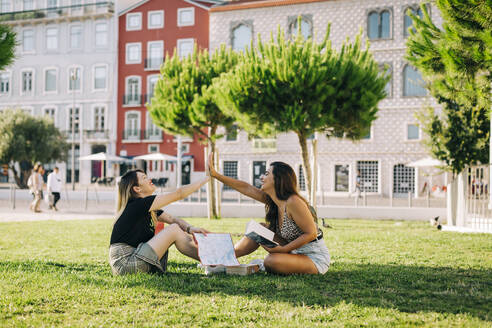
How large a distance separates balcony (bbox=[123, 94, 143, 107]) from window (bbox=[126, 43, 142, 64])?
2776mm

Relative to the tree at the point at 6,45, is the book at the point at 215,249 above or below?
below

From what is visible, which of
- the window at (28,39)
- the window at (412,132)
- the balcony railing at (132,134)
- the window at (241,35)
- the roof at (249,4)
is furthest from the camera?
the window at (28,39)

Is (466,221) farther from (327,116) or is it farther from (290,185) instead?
(290,185)

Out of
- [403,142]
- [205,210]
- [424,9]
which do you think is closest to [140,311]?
[424,9]

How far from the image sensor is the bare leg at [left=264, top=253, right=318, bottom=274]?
19.3 ft

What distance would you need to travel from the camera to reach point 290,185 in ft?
19.6

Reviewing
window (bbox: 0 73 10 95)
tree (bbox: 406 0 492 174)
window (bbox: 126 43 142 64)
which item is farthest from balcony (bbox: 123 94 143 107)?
tree (bbox: 406 0 492 174)

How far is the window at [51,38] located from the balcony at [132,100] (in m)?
8.04

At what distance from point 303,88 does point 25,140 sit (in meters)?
26.8

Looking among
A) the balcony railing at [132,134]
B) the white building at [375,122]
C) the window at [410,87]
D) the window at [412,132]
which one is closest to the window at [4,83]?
the balcony railing at [132,134]

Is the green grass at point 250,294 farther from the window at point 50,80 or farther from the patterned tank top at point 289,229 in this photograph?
the window at point 50,80

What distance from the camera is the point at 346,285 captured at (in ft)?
18.1

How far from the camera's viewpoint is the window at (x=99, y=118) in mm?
43562

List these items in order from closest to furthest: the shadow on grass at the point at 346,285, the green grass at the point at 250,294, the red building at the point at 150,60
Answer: the green grass at the point at 250,294, the shadow on grass at the point at 346,285, the red building at the point at 150,60
